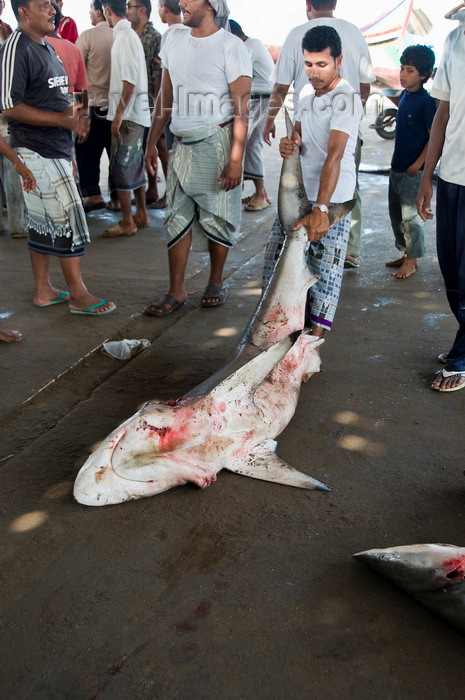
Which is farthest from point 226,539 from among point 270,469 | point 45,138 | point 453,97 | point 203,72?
point 203,72

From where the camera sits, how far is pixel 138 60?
5.89 meters

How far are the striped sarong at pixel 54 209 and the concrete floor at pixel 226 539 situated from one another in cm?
62

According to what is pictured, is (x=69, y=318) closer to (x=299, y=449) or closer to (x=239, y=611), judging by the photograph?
(x=299, y=449)

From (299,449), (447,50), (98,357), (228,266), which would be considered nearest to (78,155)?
(228,266)

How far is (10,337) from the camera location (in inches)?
159

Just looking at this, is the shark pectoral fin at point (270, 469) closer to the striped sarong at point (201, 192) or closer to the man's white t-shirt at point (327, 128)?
the man's white t-shirt at point (327, 128)

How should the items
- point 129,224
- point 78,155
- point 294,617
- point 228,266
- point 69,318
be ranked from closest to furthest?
→ point 294,617 → point 69,318 → point 228,266 → point 129,224 → point 78,155

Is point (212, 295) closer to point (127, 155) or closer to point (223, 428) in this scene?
point (223, 428)

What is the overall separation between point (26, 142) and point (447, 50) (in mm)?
2561

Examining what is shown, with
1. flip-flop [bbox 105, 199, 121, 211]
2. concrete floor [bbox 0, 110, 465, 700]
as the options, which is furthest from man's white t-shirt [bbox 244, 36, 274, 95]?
concrete floor [bbox 0, 110, 465, 700]

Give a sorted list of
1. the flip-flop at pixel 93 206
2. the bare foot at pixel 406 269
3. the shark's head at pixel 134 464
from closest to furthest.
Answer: the shark's head at pixel 134 464 < the bare foot at pixel 406 269 < the flip-flop at pixel 93 206

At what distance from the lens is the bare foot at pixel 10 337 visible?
13.2 feet

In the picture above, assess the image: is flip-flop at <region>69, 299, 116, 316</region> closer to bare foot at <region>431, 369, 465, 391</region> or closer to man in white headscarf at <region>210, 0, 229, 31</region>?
man in white headscarf at <region>210, 0, 229, 31</region>

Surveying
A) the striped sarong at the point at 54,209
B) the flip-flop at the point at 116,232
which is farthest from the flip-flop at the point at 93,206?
the striped sarong at the point at 54,209
